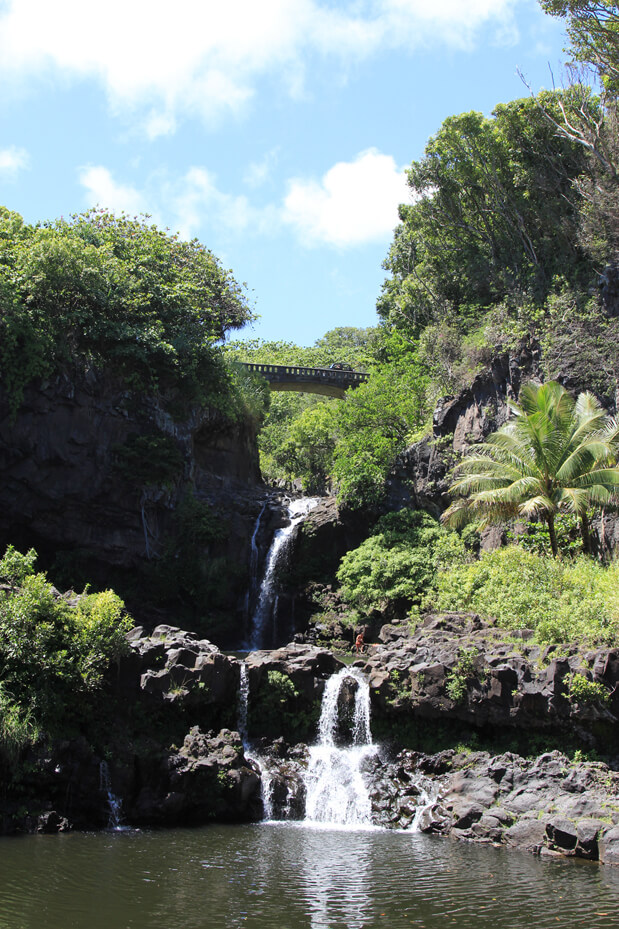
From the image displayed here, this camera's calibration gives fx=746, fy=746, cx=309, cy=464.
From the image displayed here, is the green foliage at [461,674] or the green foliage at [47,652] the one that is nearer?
the green foliage at [47,652]

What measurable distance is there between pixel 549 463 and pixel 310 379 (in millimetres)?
Answer: 25416

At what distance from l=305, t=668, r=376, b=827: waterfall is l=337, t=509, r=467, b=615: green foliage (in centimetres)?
785

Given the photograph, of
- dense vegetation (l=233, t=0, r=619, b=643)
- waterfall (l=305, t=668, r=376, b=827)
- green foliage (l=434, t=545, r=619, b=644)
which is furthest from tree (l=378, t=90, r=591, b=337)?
waterfall (l=305, t=668, r=376, b=827)

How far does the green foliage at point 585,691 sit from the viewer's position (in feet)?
Result: 51.1

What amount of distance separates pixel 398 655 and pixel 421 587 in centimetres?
835

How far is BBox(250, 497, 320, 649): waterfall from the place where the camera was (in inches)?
1189

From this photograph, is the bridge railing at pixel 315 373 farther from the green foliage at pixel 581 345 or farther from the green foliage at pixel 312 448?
the green foliage at pixel 581 345

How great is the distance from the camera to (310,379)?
45938mm

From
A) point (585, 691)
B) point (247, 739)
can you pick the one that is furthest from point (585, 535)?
point (247, 739)

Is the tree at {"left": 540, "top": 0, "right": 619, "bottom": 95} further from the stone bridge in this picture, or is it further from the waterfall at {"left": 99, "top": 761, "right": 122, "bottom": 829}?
the waterfall at {"left": 99, "top": 761, "right": 122, "bottom": 829}

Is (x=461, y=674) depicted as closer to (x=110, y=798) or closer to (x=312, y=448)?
(x=110, y=798)

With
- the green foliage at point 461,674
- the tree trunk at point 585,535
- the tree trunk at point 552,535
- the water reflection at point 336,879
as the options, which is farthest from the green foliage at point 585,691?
the tree trunk at point 585,535

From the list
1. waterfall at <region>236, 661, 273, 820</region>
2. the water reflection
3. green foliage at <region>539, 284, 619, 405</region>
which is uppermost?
green foliage at <region>539, 284, 619, 405</region>

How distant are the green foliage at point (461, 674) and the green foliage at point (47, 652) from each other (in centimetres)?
761
